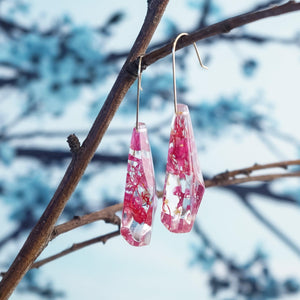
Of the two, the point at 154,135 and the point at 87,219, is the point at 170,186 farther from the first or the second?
the point at 154,135

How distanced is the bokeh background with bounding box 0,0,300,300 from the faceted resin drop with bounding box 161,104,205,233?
825 millimetres

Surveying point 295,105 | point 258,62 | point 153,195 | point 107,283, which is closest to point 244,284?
point 107,283

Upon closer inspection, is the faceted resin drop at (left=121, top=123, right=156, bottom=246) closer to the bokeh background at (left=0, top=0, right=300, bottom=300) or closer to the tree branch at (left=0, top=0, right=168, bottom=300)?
the tree branch at (left=0, top=0, right=168, bottom=300)

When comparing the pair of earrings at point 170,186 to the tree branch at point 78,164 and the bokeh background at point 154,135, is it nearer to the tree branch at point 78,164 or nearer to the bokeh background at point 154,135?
the tree branch at point 78,164

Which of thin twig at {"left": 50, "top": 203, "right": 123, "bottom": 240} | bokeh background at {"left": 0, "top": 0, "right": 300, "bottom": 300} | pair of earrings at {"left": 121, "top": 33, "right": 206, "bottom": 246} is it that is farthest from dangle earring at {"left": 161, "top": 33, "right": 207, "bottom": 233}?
bokeh background at {"left": 0, "top": 0, "right": 300, "bottom": 300}

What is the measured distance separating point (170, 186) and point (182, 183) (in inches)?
0.5

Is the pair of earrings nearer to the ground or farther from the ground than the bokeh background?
nearer to the ground

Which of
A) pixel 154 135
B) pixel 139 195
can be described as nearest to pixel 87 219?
pixel 139 195

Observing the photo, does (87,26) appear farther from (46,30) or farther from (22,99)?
(22,99)

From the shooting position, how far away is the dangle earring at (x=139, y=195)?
0.47 meters

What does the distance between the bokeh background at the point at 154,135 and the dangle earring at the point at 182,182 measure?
0.83m

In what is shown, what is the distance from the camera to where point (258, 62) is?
54.8 inches

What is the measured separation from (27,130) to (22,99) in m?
0.08

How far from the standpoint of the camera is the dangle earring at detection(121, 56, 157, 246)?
0.47 metres
